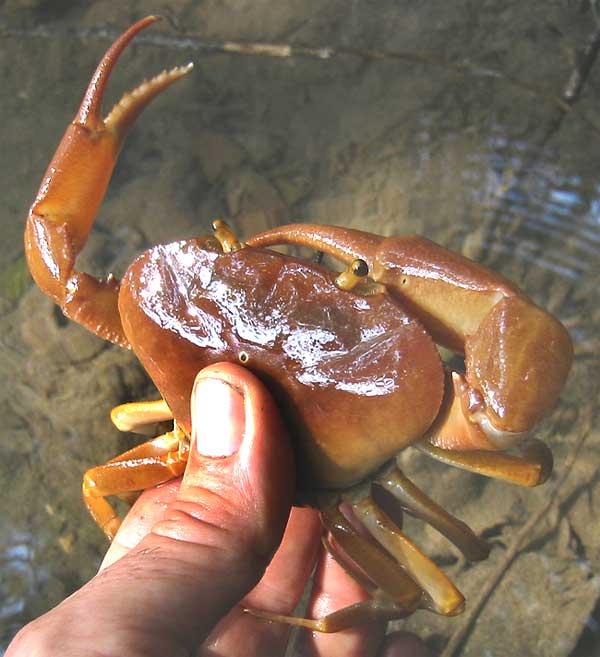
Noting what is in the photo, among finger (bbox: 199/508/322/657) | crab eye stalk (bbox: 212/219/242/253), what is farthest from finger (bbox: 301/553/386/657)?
crab eye stalk (bbox: 212/219/242/253)

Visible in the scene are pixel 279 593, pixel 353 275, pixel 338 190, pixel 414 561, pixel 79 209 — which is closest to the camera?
pixel 353 275

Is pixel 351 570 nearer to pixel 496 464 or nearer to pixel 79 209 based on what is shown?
pixel 496 464

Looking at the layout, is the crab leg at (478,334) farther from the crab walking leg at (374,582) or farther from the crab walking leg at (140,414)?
the crab walking leg at (140,414)

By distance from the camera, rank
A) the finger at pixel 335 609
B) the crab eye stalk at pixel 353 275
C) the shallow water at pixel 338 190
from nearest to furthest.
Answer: the crab eye stalk at pixel 353 275, the finger at pixel 335 609, the shallow water at pixel 338 190

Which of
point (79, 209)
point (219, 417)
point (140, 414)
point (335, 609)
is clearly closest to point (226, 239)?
point (219, 417)

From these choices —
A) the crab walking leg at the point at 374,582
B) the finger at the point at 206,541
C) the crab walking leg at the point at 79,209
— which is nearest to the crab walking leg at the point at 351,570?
the crab walking leg at the point at 374,582

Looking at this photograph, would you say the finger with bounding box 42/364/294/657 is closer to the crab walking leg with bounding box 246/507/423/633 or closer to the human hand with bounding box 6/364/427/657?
the human hand with bounding box 6/364/427/657

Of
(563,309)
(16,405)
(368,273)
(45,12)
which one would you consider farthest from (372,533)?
(45,12)
